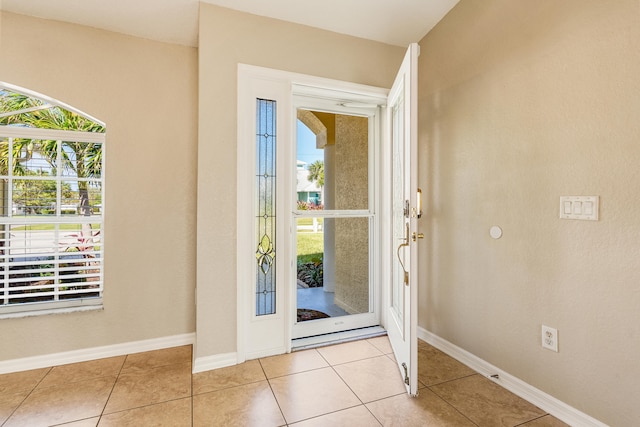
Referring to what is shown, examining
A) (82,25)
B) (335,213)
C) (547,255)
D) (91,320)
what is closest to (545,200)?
(547,255)

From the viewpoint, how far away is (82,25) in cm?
229

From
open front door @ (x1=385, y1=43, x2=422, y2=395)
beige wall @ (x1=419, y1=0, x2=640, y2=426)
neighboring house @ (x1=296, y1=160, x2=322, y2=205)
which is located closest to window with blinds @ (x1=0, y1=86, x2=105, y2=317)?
neighboring house @ (x1=296, y1=160, x2=322, y2=205)

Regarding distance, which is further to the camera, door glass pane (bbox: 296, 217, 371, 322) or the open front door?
door glass pane (bbox: 296, 217, 371, 322)

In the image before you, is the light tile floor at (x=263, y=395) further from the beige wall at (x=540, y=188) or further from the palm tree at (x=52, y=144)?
the palm tree at (x=52, y=144)

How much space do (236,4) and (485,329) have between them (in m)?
2.87

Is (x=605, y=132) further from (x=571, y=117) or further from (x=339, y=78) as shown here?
(x=339, y=78)

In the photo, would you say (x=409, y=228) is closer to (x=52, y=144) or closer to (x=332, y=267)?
(x=332, y=267)

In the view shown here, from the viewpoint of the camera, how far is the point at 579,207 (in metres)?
1.63

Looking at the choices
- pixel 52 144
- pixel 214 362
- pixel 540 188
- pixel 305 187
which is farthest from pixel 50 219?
pixel 540 188

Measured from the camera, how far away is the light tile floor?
1695 millimetres

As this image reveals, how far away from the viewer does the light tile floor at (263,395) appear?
1695mm

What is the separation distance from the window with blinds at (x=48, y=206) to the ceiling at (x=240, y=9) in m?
0.65

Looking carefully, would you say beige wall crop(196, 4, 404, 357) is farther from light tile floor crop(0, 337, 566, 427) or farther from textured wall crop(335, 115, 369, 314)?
textured wall crop(335, 115, 369, 314)

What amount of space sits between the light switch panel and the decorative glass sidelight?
183 centimetres
